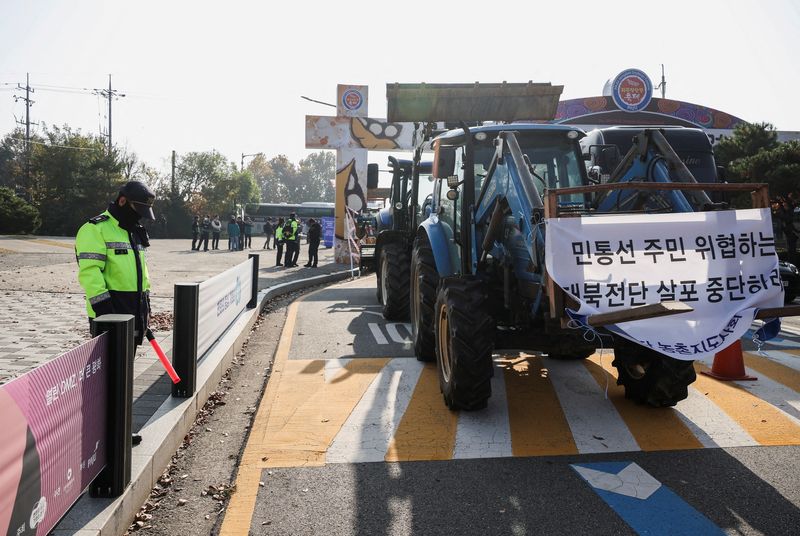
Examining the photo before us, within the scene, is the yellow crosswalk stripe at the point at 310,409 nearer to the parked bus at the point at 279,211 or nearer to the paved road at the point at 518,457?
the paved road at the point at 518,457

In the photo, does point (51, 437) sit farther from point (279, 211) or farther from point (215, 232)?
point (279, 211)

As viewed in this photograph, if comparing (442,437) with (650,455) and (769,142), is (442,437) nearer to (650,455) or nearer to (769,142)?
(650,455)

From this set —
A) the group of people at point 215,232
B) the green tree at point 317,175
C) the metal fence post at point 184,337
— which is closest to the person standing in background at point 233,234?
the group of people at point 215,232

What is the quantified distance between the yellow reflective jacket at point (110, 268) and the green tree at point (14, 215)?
4064cm

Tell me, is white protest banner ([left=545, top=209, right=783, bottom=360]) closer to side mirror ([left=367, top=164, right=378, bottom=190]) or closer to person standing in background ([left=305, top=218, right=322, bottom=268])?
side mirror ([left=367, top=164, right=378, bottom=190])

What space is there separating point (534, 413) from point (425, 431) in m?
1.14

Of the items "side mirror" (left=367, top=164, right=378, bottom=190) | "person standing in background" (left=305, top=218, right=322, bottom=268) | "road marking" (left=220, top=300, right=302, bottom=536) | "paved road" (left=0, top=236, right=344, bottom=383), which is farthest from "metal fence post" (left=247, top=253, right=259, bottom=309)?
"person standing in background" (left=305, top=218, right=322, bottom=268)

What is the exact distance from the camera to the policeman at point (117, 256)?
466 centimetres

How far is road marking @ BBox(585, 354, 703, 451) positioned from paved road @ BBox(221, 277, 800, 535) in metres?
0.02

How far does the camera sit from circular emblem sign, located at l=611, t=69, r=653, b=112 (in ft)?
107

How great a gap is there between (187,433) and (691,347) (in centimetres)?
392

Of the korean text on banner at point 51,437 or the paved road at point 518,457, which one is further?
the paved road at point 518,457

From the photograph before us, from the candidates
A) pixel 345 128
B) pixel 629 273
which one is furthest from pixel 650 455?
pixel 345 128

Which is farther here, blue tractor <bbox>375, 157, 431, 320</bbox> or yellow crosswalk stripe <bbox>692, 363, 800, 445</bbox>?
blue tractor <bbox>375, 157, 431, 320</bbox>
